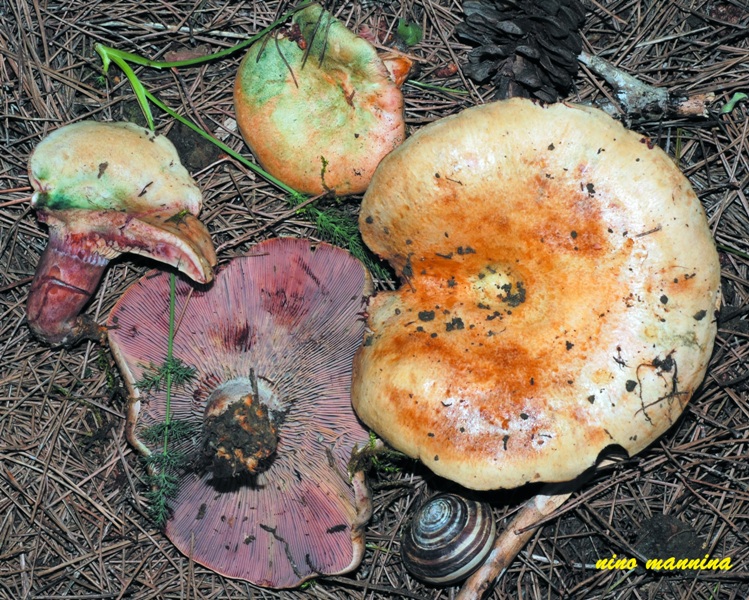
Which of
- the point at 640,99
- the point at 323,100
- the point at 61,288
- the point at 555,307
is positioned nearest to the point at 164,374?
the point at 61,288

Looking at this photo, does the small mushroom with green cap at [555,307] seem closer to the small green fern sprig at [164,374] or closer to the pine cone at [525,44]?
the pine cone at [525,44]

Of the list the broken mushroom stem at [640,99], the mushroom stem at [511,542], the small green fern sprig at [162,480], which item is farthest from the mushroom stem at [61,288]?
the broken mushroom stem at [640,99]

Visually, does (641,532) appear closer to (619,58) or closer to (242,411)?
(242,411)

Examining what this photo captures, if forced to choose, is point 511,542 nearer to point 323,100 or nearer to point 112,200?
point 323,100

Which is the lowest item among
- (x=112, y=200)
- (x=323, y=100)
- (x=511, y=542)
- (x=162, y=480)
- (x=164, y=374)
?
(x=511, y=542)

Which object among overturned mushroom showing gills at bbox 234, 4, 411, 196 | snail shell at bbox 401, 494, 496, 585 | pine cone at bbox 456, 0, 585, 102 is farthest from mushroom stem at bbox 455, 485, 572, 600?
pine cone at bbox 456, 0, 585, 102

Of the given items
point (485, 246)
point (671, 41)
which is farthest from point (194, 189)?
point (671, 41)
